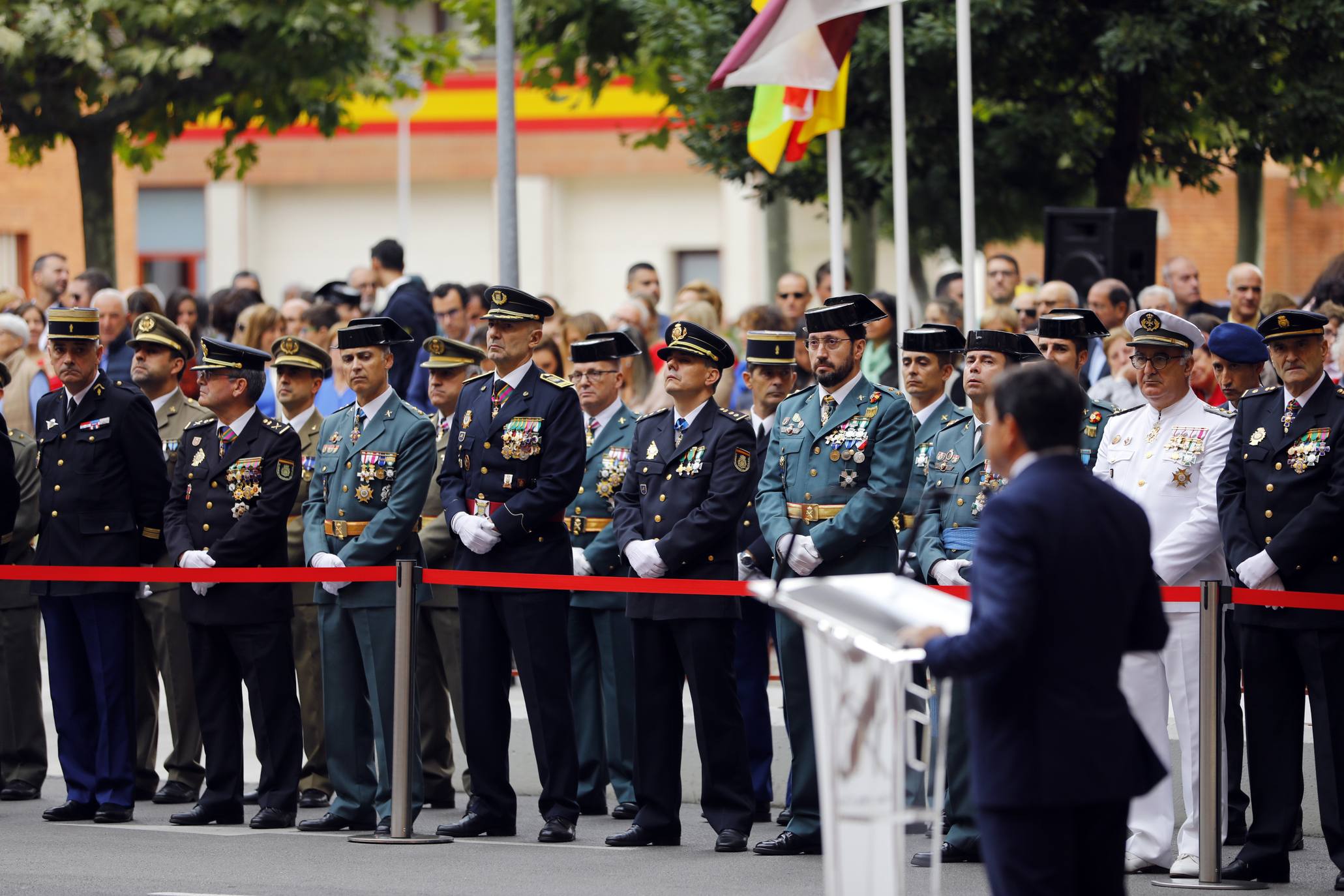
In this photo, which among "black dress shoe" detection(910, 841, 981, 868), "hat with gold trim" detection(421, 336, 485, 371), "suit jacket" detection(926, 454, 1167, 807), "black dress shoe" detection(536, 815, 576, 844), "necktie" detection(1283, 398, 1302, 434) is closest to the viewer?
"suit jacket" detection(926, 454, 1167, 807)

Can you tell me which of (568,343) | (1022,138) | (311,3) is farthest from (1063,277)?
(311,3)

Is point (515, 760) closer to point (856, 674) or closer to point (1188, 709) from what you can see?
point (1188, 709)

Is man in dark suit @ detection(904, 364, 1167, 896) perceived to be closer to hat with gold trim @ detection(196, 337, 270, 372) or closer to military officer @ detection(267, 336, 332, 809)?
hat with gold trim @ detection(196, 337, 270, 372)

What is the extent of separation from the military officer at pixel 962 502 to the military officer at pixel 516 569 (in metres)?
1.54

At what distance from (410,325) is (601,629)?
394 centimetres

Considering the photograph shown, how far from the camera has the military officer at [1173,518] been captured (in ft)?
28.0

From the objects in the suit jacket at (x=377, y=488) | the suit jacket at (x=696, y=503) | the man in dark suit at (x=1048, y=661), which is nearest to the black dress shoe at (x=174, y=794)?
the suit jacket at (x=377, y=488)

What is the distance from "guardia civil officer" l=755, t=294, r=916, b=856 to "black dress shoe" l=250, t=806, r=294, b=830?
2251 mm

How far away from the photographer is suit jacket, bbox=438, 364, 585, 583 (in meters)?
9.40

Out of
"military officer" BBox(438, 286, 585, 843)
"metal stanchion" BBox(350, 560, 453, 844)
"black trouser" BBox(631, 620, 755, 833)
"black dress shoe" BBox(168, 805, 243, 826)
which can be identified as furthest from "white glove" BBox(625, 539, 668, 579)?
"black dress shoe" BBox(168, 805, 243, 826)

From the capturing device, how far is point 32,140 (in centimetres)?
1827

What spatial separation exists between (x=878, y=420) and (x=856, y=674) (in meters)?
3.39

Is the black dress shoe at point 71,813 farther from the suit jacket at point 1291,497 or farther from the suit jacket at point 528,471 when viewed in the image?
the suit jacket at point 1291,497

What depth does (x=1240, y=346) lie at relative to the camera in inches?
365
